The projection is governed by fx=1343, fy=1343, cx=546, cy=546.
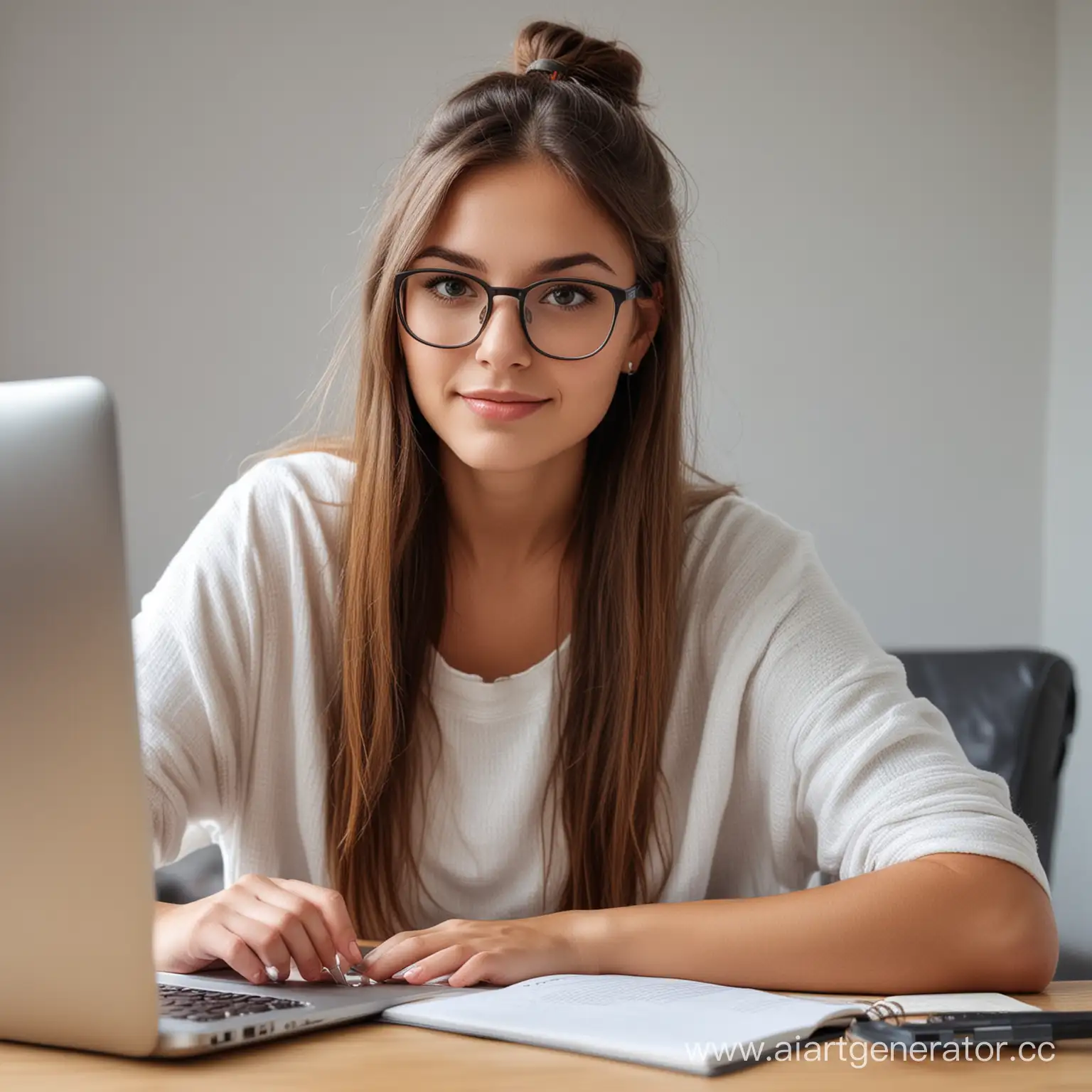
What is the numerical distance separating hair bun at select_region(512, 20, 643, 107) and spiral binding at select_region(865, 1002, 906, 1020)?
105cm

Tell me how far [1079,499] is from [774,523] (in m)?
1.68

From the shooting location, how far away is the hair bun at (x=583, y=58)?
1.55 m

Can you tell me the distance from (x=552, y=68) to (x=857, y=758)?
84 centimetres

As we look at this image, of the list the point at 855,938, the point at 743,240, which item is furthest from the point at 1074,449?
the point at 855,938

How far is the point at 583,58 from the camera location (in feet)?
5.13

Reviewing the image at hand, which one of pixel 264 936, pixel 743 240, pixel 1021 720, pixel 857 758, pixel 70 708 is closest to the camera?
pixel 70 708

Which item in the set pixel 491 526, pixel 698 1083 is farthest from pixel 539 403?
pixel 698 1083

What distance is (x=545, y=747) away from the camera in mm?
1459

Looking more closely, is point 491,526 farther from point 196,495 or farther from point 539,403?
point 196,495

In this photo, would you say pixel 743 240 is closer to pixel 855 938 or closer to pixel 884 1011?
pixel 855 938

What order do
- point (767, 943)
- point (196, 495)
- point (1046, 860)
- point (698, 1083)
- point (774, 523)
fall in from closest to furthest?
1. point (698, 1083)
2. point (767, 943)
3. point (774, 523)
4. point (1046, 860)
5. point (196, 495)

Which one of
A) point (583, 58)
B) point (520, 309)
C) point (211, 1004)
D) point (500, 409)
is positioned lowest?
point (211, 1004)

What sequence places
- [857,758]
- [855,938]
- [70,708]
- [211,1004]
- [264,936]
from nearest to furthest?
[70,708], [211,1004], [264,936], [855,938], [857,758]

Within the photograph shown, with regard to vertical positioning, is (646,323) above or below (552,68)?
below
